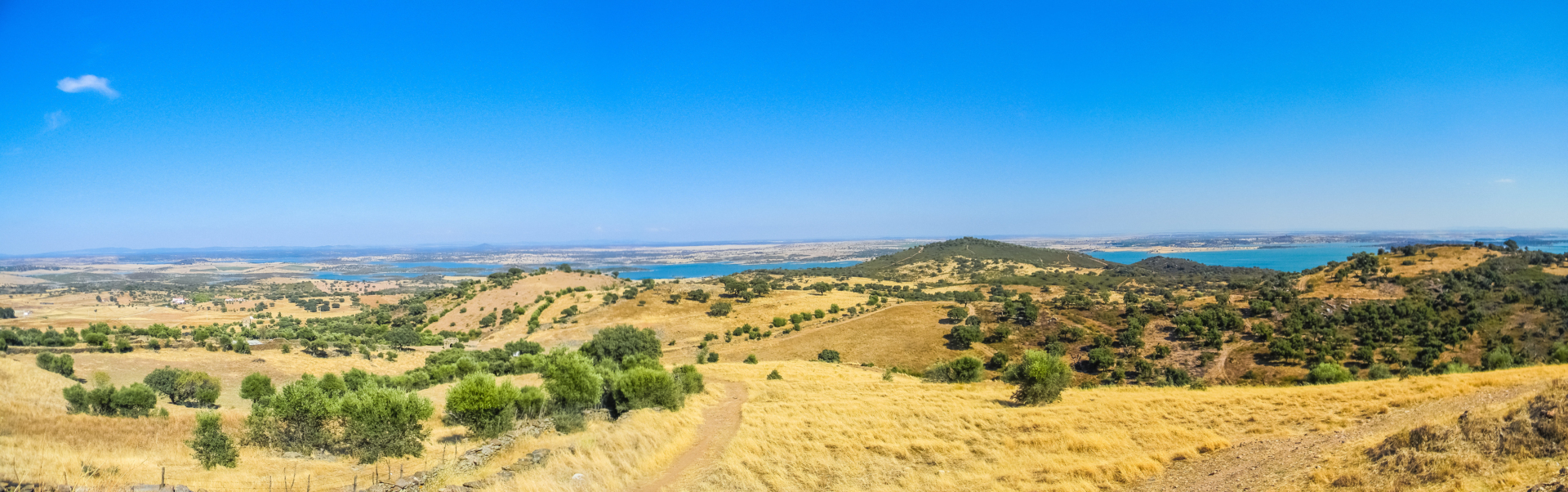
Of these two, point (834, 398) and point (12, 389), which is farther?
point (834, 398)

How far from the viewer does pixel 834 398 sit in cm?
2352

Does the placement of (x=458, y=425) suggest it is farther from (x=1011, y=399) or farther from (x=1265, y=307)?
(x=1265, y=307)

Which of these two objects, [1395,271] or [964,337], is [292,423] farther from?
[1395,271]

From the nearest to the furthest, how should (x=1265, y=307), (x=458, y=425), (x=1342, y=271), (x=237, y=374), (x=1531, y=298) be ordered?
(x=458, y=425), (x=237, y=374), (x=1531, y=298), (x=1265, y=307), (x=1342, y=271)

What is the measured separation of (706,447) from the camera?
649 inches

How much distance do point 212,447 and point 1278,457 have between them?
22.0m

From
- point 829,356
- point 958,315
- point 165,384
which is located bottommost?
point 829,356

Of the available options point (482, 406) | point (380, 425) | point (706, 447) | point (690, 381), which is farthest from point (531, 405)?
point (690, 381)

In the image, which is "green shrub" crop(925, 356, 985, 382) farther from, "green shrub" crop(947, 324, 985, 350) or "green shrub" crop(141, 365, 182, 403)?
"green shrub" crop(141, 365, 182, 403)

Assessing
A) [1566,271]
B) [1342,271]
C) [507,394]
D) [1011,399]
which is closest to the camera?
[507,394]

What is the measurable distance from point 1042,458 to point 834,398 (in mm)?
11412

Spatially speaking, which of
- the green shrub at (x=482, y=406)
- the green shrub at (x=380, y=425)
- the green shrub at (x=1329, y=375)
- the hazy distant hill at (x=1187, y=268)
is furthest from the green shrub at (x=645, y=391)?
the hazy distant hill at (x=1187, y=268)

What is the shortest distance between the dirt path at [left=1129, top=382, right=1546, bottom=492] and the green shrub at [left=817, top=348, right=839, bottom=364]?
30.1m

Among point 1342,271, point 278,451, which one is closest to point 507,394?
point 278,451
